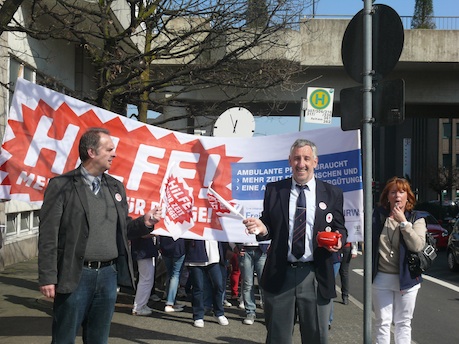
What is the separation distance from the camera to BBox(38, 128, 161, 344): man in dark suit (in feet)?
13.6

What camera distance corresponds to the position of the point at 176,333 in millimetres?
7527

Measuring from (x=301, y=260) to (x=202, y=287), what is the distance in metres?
3.60

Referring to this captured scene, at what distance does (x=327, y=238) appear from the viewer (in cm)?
452

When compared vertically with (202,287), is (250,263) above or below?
above

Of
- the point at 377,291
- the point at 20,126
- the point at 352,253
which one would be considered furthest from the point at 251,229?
the point at 352,253

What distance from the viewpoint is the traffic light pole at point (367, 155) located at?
5.04 m

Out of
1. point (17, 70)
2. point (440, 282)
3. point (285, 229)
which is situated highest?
point (17, 70)

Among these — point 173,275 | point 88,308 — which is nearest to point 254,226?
point 88,308

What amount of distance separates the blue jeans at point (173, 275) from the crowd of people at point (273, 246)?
391 cm

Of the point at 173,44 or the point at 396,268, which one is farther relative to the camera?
the point at 173,44

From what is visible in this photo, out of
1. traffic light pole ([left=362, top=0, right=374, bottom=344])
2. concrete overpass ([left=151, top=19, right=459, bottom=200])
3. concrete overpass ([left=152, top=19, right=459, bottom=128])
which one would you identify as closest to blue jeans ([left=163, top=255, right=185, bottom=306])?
traffic light pole ([left=362, top=0, right=374, bottom=344])

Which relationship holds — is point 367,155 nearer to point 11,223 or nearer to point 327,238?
point 327,238

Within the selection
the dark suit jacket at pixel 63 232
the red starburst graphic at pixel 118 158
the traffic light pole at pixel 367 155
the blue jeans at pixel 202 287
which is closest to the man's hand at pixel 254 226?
the traffic light pole at pixel 367 155

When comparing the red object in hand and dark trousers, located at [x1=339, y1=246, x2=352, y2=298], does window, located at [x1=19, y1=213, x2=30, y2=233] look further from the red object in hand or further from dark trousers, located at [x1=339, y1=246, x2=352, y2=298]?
the red object in hand
